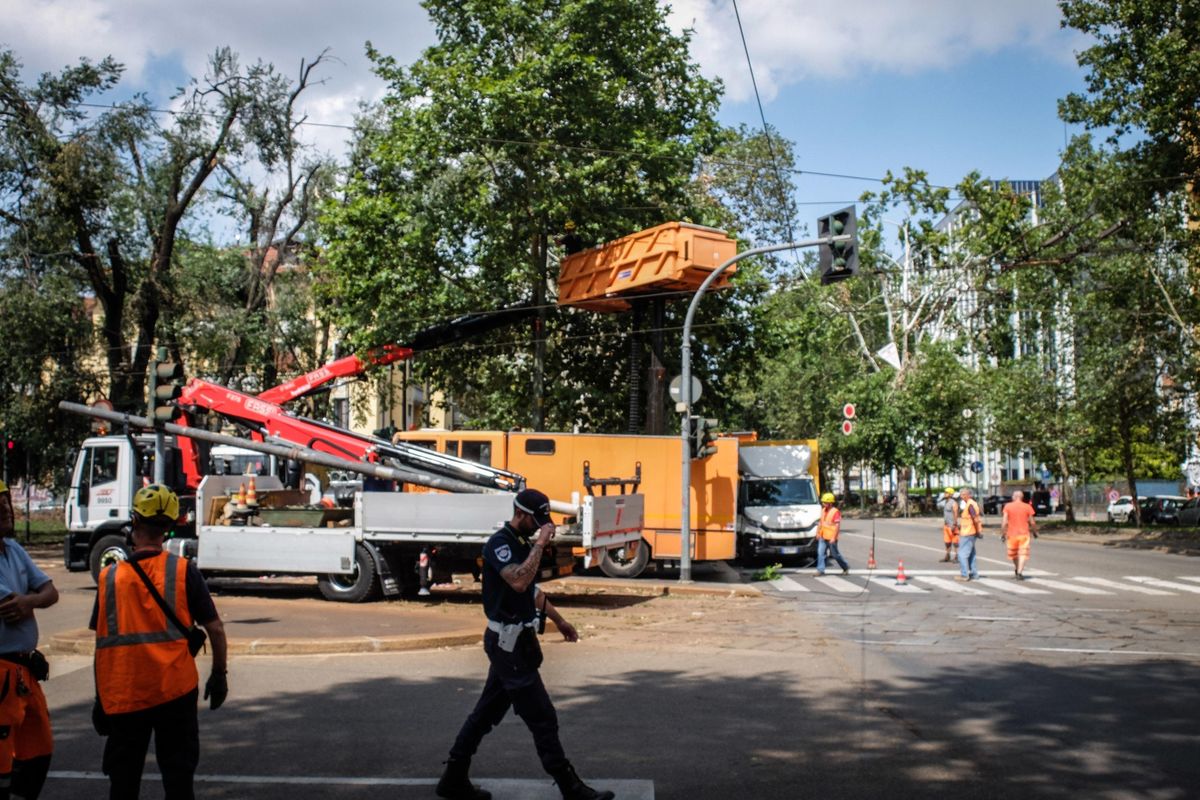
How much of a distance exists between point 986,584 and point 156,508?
18.0 m

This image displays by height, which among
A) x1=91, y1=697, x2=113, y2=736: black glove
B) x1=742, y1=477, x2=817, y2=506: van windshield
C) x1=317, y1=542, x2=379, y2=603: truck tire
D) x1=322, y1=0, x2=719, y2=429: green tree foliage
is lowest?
x1=317, y1=542, x2=379, y2=603: truck tire

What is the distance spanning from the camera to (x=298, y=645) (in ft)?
36.3

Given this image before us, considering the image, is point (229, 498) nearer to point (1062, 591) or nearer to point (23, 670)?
point (23, 670)

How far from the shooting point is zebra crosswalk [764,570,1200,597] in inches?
741

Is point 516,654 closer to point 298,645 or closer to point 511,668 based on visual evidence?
point 511,668

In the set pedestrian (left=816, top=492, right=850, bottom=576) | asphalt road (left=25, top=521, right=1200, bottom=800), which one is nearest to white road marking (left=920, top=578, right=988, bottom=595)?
pedestrian (left=816, top=492, right=850, bottom=576)

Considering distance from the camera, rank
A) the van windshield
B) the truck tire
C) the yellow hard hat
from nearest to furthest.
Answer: the yellow hard hat, the truck tire, the van windshield

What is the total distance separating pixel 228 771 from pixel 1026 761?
485 cm

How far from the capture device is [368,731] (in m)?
7.67

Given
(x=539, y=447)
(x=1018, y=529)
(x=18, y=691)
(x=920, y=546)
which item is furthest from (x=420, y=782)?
(x=920, y=546)

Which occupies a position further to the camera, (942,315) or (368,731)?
(942,315)

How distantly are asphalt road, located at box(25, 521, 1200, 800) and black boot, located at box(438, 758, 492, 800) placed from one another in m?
0.23

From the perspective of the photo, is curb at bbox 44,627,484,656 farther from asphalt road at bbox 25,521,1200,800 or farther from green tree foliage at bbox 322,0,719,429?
green tree foliage at bbox 322,0,719,429

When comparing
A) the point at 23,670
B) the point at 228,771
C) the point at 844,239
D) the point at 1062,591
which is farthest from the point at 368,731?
the point at 1062,591
